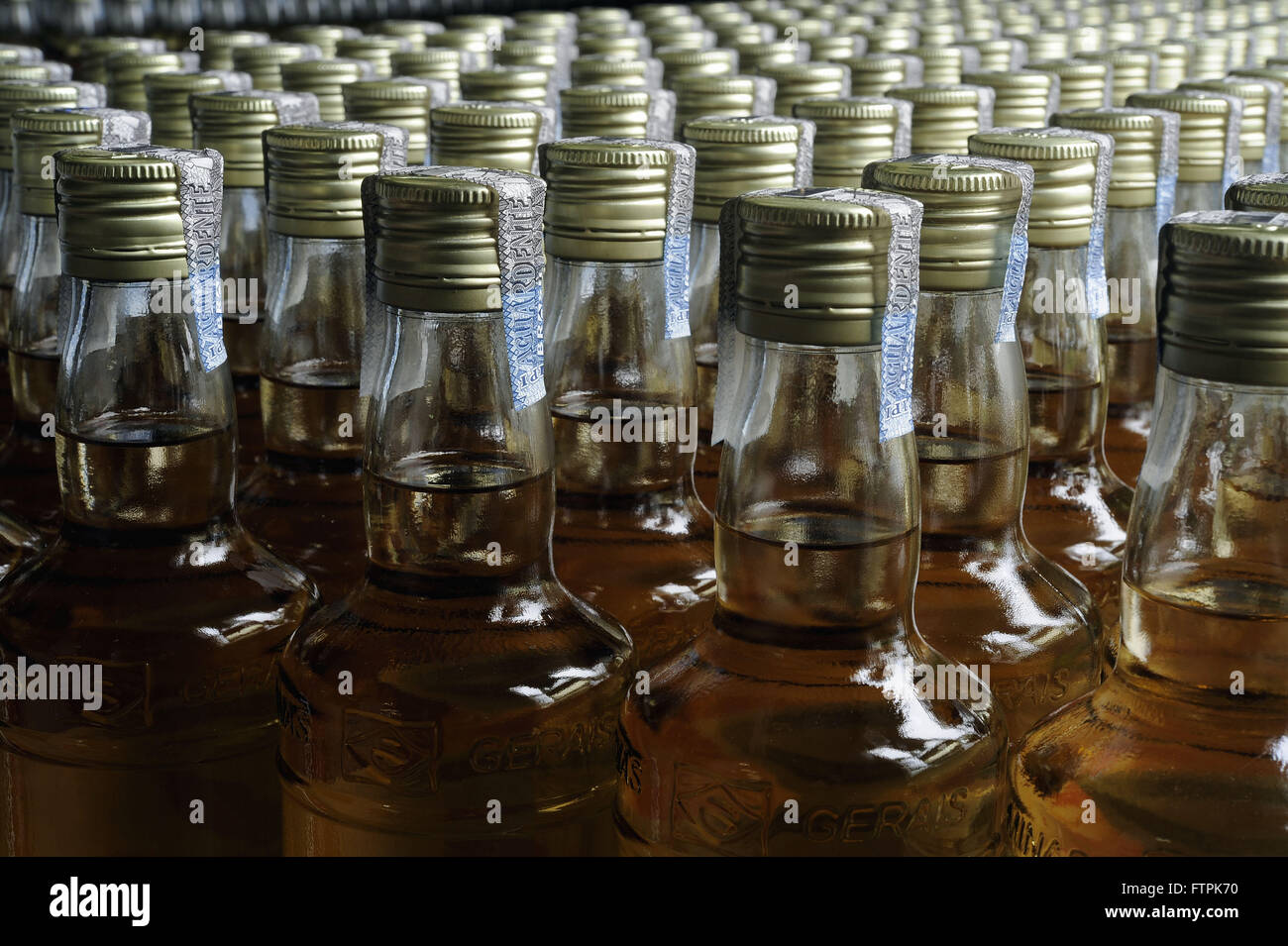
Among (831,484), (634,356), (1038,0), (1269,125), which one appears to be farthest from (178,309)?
(1038,0)

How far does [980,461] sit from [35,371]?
111 centimetres

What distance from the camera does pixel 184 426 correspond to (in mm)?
1469

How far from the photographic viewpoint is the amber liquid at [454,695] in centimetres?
135

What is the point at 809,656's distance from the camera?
1278 millimetres

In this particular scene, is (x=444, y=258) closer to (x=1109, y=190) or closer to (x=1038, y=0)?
(x=1109, y=190)

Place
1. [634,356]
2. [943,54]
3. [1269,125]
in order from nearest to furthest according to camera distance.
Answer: [634,356], [1269,125], [943,54]

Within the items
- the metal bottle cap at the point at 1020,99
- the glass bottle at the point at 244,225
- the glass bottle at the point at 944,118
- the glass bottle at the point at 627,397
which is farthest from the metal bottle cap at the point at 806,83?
the glass bottle at the point at 627,397

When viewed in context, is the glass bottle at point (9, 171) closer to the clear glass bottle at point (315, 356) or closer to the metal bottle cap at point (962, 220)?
the clear glass bottle at point (315, 356)

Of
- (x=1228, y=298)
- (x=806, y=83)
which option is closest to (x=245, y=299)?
(x=806, y=83)

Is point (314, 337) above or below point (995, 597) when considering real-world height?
above

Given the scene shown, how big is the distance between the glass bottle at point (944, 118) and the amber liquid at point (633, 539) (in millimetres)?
880

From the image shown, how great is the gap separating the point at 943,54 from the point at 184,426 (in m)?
2.11

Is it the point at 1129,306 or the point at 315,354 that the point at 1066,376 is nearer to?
the point at 1129,306
